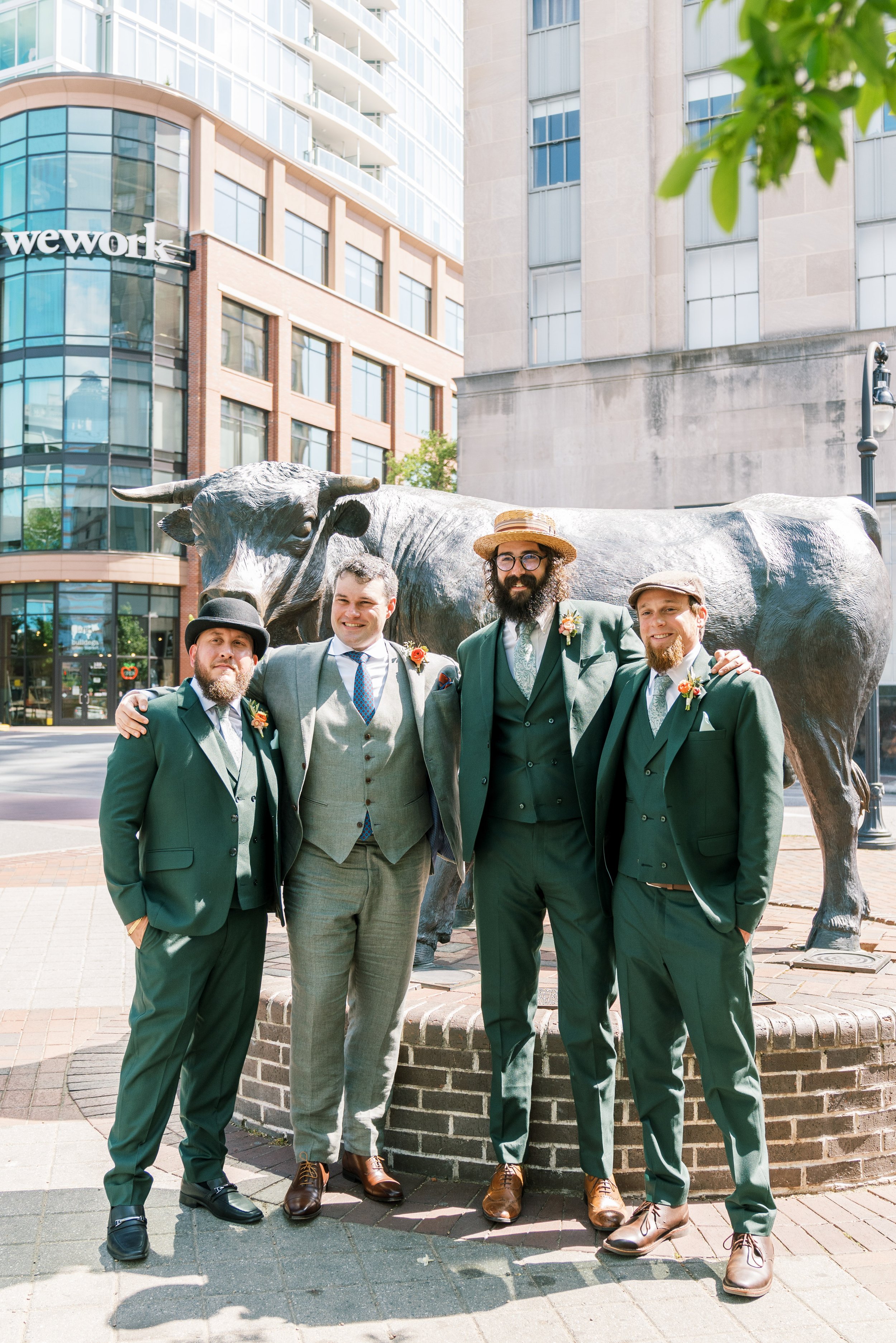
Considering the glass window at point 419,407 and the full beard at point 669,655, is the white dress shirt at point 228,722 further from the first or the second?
the glass window at point 419,407

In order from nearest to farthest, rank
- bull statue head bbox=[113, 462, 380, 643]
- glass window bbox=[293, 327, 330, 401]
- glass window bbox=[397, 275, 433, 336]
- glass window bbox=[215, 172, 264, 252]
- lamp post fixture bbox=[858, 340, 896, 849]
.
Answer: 1. bull statue head bbox=[113, 462, 380, 643]
2. lamp post fixture bbox=[858, 340, 896, 849]
3. glass window bbox=[215, 172, 264, 252]
4. glass window bbox=[293, 327, 330, 401]
5. glass window bbox=[397, 275, 433, 336]

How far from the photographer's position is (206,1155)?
3.74 metres

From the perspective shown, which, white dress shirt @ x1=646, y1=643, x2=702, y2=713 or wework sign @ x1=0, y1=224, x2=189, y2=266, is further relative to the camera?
wework sign @ x1=0, y1=224, x2=189, y2=266

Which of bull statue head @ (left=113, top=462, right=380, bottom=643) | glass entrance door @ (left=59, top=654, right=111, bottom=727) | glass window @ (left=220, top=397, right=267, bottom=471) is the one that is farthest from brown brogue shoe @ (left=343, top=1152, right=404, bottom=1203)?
glass entrance door @ (left=59, top=654, right=111, bottom=727)

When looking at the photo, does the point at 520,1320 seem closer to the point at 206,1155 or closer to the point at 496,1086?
the point at 496,1086

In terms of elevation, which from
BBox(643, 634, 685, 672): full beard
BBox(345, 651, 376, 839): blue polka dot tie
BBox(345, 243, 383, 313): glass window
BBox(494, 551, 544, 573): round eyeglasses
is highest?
BBox(345, 243, 383, 313): glass window

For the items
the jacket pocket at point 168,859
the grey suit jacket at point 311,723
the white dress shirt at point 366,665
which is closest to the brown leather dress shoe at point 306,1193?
the grey suit jacket at point 311,723

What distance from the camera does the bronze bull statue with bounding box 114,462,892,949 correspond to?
5270 mm

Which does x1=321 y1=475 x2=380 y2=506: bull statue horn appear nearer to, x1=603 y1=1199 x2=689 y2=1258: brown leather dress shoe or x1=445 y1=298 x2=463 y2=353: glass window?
x1=603 y1=1199 x2=689 y2=1258: brown leather dress shoe

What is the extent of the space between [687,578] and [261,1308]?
8.02ft

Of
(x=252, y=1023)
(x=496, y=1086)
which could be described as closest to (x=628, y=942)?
(x=496, y=1086)

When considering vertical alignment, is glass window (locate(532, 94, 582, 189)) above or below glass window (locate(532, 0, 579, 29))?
below

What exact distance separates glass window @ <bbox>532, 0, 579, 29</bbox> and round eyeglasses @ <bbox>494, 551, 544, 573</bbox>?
Answer: 2152cm

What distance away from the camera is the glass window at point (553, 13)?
70.8 feet
